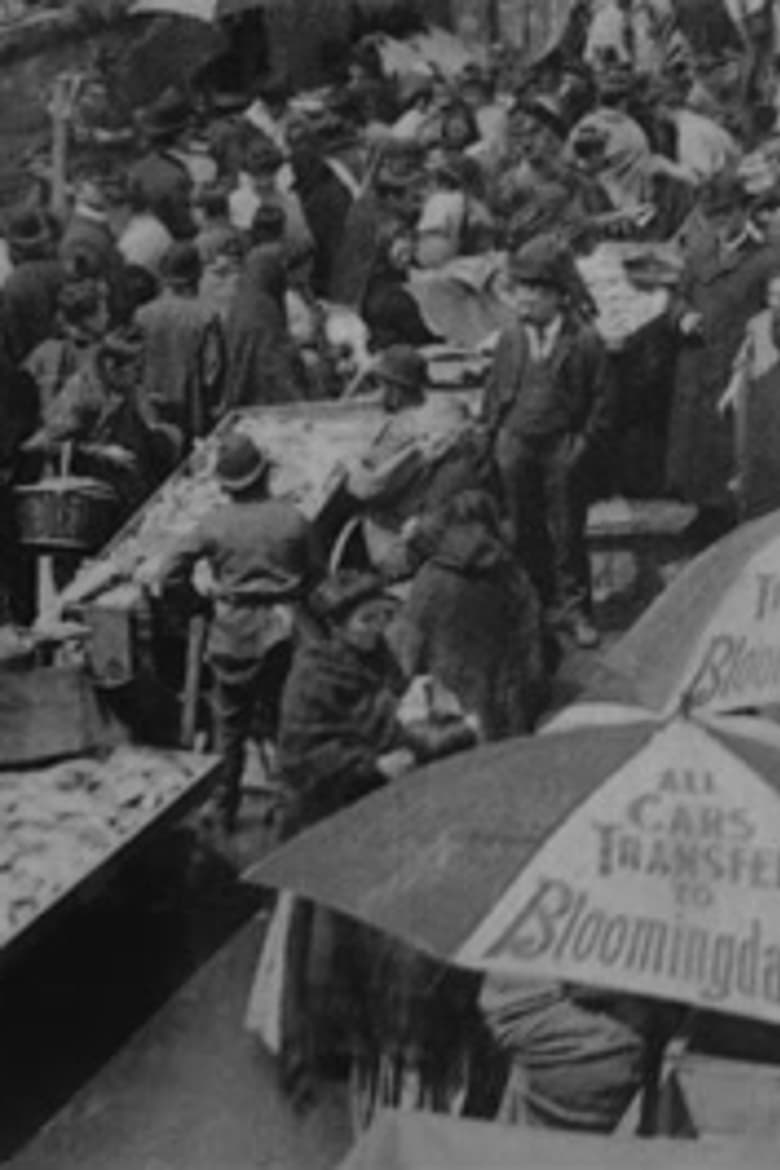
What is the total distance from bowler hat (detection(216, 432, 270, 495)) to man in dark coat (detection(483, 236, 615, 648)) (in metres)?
1.59

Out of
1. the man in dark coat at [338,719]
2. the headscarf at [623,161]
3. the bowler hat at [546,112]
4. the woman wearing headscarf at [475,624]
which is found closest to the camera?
the man in dark coat at [338,719]

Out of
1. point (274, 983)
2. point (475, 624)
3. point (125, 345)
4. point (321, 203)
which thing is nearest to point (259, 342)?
point (125, 345)

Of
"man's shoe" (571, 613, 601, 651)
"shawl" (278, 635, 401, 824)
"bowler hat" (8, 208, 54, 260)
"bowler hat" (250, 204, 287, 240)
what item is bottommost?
"man's shoe" (571, 613, 601, 651)

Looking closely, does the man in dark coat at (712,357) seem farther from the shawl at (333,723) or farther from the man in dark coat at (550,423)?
the shawl at (333,723)

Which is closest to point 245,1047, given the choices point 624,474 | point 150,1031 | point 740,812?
point 150,1031

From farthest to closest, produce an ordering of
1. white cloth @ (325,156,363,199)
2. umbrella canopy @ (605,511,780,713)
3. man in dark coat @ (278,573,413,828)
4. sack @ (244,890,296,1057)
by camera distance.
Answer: white cloth @ (325,156,363,199)
man in dark coat @ (278,573,413,828)
sack @ (244,890,296,1057)
umbrella canopy @ (605,511,780,713)

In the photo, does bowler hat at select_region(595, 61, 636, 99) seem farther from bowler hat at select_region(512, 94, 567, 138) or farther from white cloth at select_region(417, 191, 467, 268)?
white cloth at select_region(417, 191, 467, 268)

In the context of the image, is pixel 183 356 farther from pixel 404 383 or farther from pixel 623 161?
pixel 623 161

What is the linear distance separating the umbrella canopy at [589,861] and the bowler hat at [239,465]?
16.3ft

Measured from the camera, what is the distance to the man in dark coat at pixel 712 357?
20359 millimetres

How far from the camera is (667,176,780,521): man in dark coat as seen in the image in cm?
2036

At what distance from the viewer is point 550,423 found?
19.1 m

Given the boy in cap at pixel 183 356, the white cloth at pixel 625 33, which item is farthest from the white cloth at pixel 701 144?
the boy in cap at pixel 183 356

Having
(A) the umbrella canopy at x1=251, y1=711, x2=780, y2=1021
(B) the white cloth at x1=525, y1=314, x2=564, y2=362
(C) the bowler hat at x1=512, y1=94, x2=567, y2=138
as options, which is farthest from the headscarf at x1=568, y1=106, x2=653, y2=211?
(A) the umbrella canopy at x1=251, y1=711, x2=780, y2=1021
